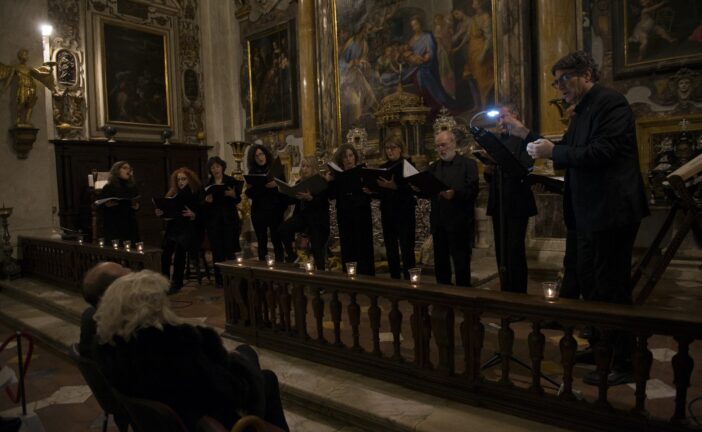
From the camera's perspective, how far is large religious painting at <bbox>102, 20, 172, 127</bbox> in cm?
1051

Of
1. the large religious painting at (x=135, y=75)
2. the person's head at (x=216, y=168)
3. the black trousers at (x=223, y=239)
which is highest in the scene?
the large religious painting at (x=135, y=75)

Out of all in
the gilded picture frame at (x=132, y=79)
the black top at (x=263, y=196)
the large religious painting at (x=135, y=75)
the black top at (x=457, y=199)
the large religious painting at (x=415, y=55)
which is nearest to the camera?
the black top at (x=457, y=199)

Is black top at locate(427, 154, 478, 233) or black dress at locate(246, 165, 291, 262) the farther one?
black dress at locate(246, 165, 291, 262)

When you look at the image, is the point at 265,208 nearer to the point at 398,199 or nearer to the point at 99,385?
the point at 398,199

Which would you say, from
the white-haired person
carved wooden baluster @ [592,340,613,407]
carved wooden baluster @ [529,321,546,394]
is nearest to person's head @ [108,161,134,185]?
the white-haired person

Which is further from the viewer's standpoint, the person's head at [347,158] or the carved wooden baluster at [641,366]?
the person's head at [347,158]

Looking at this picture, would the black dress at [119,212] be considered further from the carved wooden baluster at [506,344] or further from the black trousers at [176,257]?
the carved wooden baluster at [506,344]

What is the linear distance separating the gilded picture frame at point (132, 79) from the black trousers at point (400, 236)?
763 centimetres

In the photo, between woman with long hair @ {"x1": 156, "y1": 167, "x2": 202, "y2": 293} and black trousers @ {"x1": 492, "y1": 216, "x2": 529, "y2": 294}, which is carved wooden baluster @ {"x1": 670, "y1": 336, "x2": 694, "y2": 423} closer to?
black trousers @ {"x1": 492, "y1": 216, "x2": 529, "y2": 294}

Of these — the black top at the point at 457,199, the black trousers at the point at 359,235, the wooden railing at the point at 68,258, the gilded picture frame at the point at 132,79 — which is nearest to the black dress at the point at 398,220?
the black trousers at the point at 359,235

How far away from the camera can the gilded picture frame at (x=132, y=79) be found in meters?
10.3

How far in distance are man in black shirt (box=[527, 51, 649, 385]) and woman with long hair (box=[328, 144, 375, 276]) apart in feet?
8.37

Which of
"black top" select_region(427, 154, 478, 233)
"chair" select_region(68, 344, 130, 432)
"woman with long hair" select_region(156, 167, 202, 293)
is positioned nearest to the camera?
"chair" select_region(68, 344, 130, 432)

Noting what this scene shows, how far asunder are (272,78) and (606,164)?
9.52 metres
